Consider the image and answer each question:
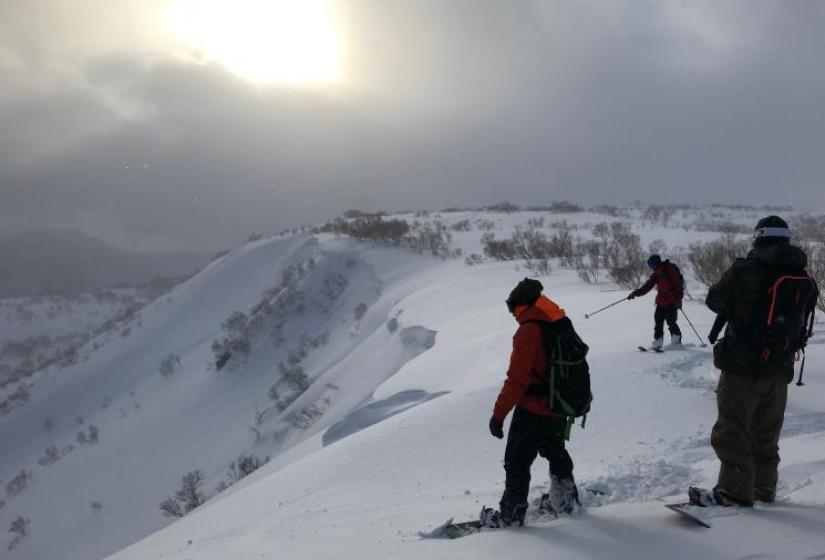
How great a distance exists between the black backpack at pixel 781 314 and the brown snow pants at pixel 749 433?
23 centimetres

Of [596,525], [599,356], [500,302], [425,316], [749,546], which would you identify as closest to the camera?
[749,546]

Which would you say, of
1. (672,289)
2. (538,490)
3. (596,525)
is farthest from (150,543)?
(672,289)

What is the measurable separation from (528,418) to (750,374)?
145 centimetres

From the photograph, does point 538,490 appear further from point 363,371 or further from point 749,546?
point 363,371

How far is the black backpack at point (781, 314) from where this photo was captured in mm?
3211

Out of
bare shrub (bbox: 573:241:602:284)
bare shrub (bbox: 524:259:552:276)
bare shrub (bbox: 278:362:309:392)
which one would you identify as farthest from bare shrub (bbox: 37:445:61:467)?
bare shrub (bbox: 573:241:602:284)

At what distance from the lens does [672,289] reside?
7.34m

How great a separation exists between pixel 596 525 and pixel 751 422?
4.22ft

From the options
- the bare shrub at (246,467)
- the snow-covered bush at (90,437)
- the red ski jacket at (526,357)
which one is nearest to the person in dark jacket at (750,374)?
the red ski jacket at (526,357)

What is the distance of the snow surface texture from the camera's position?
11.1 feet

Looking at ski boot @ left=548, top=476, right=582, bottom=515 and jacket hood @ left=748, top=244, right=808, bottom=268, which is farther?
ski boot @ left=548, top=476, right=582, bottom=515

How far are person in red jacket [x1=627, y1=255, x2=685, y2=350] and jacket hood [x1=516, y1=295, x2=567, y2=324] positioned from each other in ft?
14.9

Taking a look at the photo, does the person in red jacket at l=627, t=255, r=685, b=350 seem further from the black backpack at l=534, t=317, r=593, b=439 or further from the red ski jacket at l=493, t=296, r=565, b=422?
the red ski jacket at l=493, t=296, r=565, b=422

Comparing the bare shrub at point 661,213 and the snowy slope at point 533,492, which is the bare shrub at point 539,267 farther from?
the bare shrub at point 661,213
